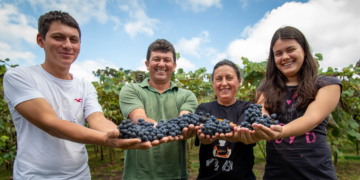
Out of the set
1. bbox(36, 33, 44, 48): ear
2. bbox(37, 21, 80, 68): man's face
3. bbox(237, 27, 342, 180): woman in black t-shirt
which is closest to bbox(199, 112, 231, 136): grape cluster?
bbox(237, 27, 342, 180): woman in black t-shirt

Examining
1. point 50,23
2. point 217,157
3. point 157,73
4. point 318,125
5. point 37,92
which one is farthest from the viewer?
point 157,73

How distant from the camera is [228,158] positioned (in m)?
2.26

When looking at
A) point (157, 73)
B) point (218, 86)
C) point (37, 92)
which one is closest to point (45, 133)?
point (37, 92)

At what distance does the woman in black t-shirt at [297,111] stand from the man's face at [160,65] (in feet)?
3.64

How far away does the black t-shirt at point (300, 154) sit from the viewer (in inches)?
78.5

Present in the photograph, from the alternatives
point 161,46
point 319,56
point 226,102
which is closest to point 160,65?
point 161,46

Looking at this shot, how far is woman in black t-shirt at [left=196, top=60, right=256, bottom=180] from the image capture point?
7.23 feet

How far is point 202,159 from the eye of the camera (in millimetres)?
2365

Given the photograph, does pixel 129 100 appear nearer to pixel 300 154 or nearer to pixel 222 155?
pixel 222 155

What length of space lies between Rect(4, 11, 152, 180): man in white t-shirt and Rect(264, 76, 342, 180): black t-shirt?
50.7 inches

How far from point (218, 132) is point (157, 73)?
3.12 ft

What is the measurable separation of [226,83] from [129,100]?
42.7 inches

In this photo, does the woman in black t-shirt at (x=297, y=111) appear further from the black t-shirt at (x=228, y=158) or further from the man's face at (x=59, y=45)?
the man's face at (x=59, y=45)

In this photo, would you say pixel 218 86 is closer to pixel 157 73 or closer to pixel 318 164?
pixel 157 73
